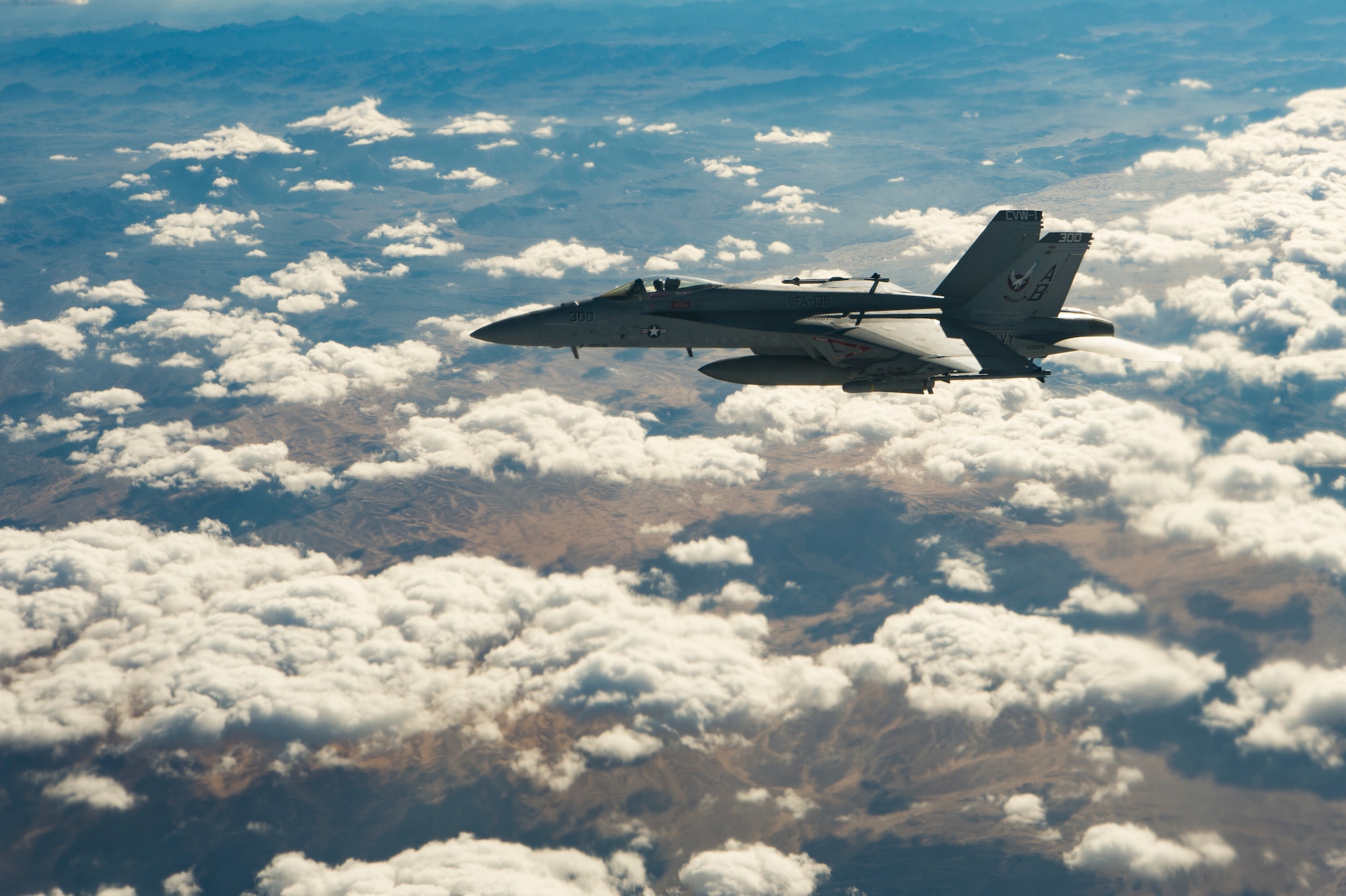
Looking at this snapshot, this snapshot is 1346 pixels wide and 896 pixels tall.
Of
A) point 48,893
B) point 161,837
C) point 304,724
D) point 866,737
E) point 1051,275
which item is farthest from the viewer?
point 866,737

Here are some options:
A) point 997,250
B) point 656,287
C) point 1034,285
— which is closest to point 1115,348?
point 1034,285

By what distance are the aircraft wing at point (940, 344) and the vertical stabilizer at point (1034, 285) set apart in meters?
1.29

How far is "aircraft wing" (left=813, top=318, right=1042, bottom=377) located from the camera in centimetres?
2816

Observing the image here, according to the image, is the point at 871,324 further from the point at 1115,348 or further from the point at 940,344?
the point at 1115,348

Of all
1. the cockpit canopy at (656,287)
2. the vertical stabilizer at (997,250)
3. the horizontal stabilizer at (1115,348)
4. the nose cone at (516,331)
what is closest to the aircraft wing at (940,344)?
the vertical stabilizer at (997,250)

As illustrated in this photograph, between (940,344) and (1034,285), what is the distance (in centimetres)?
710

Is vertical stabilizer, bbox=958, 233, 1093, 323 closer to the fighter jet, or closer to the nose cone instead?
the fighter jet

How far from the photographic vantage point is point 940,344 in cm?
3048

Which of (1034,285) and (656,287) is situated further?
(1034,285)

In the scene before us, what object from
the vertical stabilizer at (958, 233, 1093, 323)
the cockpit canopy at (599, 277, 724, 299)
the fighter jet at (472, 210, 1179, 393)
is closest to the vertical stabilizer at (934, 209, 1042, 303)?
the fighter jet at (472, 210, 1179, 393)

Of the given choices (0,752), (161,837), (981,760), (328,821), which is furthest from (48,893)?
(981,760)

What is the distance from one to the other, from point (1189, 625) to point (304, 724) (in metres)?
190

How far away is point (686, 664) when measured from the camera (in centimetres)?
18438

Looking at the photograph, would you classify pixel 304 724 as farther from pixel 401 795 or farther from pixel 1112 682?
pixel 1112 682
